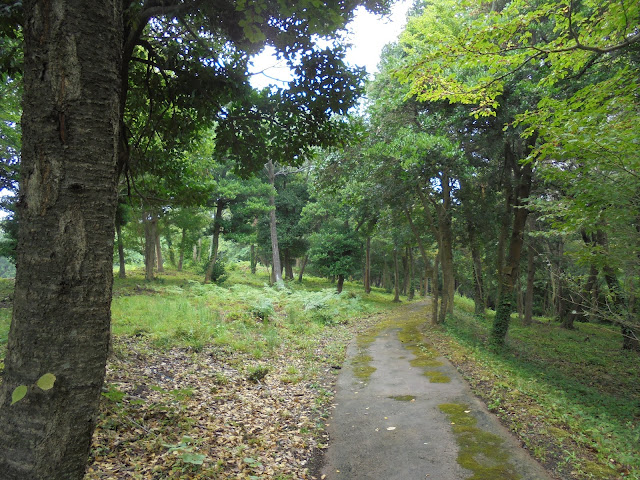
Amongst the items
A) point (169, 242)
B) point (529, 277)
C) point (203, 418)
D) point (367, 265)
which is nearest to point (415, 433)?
point (203, 418)

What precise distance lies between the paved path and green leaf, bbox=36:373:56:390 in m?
3.14

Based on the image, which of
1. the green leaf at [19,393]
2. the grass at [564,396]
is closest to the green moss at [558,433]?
the grass at [564,396]

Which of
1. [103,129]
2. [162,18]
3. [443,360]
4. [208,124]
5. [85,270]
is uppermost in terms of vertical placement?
[162,18]

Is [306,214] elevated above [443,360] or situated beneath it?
elevated above

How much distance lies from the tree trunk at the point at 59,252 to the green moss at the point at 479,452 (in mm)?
3824

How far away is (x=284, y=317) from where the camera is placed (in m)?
13.5

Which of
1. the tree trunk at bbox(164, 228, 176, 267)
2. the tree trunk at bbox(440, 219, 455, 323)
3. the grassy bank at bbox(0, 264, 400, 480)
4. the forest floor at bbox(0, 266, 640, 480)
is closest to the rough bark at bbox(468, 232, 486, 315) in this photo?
the tree trunk at bbox(440, 219, 455, 323)

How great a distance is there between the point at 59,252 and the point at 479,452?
187 inches

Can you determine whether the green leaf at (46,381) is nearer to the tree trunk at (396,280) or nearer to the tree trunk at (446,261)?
the tree trunk at (446,261)

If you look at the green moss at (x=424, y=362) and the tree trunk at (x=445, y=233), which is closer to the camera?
the green moss at (x=424, y=362)

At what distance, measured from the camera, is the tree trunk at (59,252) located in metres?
1.91

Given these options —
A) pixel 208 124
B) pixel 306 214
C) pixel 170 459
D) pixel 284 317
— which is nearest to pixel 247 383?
pixel 170 459

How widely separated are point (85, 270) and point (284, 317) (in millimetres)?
11772

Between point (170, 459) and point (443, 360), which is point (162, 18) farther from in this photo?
point (443, 360)
